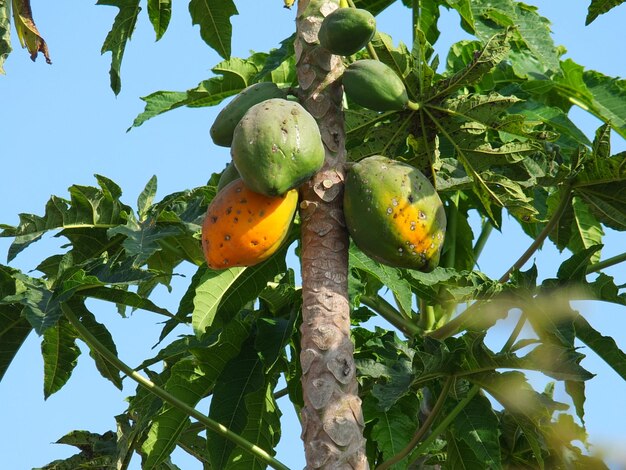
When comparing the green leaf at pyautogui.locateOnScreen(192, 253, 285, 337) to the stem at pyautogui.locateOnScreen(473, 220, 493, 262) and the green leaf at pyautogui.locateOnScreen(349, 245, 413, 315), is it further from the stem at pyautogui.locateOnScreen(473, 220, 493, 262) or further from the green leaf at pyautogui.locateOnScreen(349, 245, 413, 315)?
the stem at pyautogui.locateOnScreen(473, 220, 493, 262)

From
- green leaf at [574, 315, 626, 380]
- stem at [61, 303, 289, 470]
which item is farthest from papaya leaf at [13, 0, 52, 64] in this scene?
green leaf at [574, 315, 626, 380]

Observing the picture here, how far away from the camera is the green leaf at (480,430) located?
2.83 meters

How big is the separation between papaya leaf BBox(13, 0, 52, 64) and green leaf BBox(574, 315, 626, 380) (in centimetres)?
189

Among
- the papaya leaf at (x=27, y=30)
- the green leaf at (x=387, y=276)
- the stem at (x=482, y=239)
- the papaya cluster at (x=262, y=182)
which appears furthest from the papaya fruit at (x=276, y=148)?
the stem at (x=482, y=239)

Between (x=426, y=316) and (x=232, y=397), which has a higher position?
(x=426, y=316)

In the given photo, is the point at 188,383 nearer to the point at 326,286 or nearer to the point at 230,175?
the point at 230,175

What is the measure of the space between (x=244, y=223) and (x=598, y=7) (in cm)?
114

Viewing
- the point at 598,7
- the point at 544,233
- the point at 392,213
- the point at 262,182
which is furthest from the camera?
the point at 544,233

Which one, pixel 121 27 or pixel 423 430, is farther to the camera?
pixel 121 27

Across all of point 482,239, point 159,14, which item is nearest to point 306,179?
point 159,14

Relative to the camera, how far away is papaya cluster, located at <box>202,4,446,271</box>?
6.93 ft

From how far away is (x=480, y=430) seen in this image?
9.37 ft

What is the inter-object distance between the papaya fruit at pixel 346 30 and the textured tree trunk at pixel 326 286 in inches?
3.8

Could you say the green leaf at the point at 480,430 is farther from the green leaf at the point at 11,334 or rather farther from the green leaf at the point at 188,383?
the green leaf at the point at 11,334
